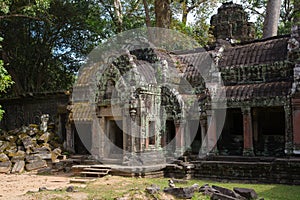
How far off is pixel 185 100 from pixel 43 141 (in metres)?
7.87

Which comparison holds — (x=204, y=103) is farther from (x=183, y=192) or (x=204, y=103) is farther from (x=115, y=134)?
(x=183, y=192)

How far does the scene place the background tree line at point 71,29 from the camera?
25359mm

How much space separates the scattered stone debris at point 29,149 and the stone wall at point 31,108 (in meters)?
1.31

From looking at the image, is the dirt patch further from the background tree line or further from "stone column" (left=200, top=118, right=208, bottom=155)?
the background tree line

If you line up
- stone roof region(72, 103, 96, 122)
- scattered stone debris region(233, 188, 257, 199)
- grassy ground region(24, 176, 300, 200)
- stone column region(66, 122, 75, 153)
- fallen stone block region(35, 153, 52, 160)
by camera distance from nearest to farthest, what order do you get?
scattered stone debris region(233, 188, 257, 199), grassy ground region(24, 176, 300, 200), fallen stone block region(35, 153, 52, 160), stone roof region(72, 103, 96, 122), stone column region(66, 122, 75, 153)

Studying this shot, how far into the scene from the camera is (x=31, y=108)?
22.7m

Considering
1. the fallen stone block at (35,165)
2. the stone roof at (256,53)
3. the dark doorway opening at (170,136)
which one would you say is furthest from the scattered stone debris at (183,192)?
the fallen stone block at (35,165)

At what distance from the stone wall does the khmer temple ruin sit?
577 centimetres

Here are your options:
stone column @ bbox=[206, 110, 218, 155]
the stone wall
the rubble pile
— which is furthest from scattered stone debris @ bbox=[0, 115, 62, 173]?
stone column @ bbox=[206, 110, 218, 155]

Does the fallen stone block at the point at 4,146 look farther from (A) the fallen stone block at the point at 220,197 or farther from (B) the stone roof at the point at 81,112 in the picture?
(A) the fallen stone block at the point at 220,197

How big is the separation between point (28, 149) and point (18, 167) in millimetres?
1357

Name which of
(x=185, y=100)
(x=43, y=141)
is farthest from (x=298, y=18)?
(x=43, y=141)

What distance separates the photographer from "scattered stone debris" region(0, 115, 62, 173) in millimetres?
17328

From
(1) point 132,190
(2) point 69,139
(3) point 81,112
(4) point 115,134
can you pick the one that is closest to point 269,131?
(4) point 115,134
